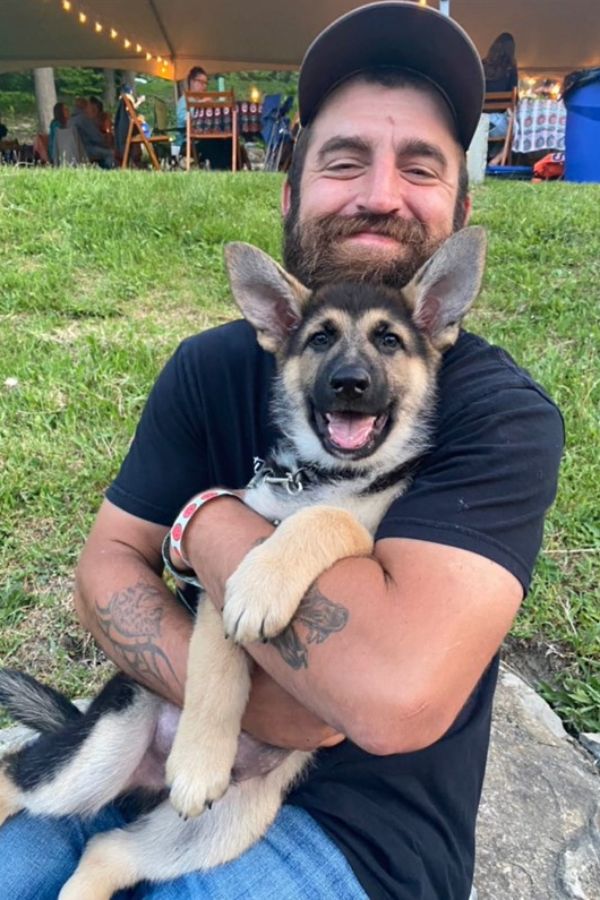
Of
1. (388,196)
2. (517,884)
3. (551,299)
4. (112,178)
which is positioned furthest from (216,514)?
(112,178)

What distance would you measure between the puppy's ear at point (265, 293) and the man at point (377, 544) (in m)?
0.07

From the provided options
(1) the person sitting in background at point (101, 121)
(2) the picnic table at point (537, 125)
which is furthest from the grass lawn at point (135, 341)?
(1) the person sitting in background at point (101, 121)

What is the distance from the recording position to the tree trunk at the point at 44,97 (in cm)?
2031

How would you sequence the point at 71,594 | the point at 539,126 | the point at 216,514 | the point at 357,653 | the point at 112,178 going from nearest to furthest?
the point at 357,653, the point at 216,514, the point at 71,594, the point at 112,178, the point at 539,126

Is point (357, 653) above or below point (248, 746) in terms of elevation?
above

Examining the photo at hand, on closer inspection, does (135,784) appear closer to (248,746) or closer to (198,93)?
(248,746)

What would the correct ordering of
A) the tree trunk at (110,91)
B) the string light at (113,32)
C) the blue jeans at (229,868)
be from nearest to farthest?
the blue jeans at (229,868) → the string light at (113,32) → the tree trunk at (110,91)

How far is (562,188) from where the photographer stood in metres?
9.97

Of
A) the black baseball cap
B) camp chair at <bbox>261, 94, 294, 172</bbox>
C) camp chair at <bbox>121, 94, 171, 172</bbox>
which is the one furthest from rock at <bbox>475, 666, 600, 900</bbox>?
camp chair at <bbox>121, 94, 171, 172</bbox>

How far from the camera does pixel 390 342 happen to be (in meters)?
2.51

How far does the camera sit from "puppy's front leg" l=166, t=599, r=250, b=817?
193cm

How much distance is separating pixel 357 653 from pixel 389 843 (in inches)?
21.1

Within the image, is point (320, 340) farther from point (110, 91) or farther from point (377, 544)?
point (110, 91)

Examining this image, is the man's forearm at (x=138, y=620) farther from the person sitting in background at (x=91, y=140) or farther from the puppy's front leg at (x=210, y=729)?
the person sitting in background at (x=91, y=140)
